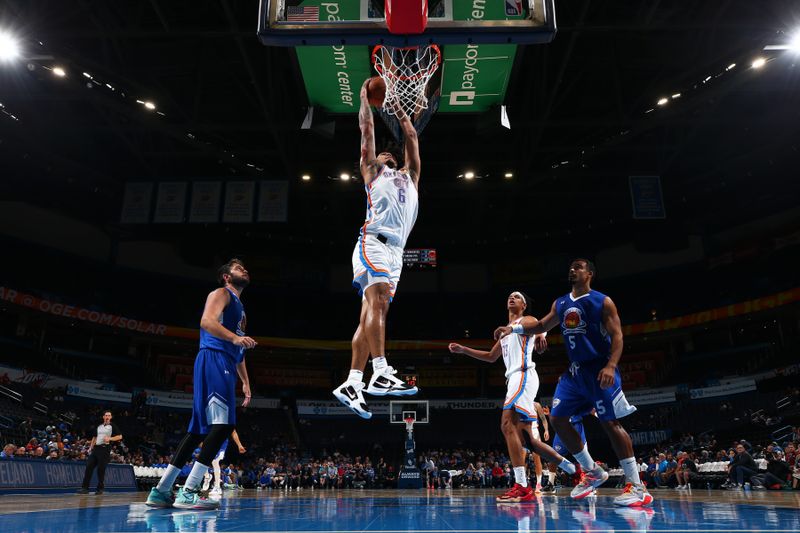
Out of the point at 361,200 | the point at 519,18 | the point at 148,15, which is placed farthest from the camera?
the point at 361,200

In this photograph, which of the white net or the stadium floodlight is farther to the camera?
the stadium floodlight

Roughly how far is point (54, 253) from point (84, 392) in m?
7.05

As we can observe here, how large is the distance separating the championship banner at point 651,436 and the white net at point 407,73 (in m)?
23.9

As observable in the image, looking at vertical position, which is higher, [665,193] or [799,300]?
[665,193]

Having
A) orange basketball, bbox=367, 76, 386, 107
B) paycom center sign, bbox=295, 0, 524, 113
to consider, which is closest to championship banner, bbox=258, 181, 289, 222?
paycom center sign, bbox=295, 0, 524, 113

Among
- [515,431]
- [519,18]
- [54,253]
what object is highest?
[54,253]

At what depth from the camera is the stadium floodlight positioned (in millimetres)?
12773

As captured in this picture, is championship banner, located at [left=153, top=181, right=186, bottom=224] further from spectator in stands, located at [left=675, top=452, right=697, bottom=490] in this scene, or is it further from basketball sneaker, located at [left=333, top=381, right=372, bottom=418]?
spectator in stands, located at [left=675, top=452, right=697, bottom=490]

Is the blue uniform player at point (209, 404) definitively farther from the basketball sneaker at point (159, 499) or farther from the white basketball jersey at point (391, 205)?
the white basketball jersey at point (391, 205)

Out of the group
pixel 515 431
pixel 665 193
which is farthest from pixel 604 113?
pixel 515 431

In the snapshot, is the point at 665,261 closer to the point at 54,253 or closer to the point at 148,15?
the point at 148,15

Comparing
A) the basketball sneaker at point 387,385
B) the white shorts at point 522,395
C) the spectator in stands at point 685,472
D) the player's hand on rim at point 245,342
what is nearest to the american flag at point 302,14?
the player's hand on rim at point 245,342

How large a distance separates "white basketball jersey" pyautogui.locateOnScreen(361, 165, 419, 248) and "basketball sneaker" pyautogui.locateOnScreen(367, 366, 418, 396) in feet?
3.56

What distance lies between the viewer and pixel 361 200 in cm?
2656
